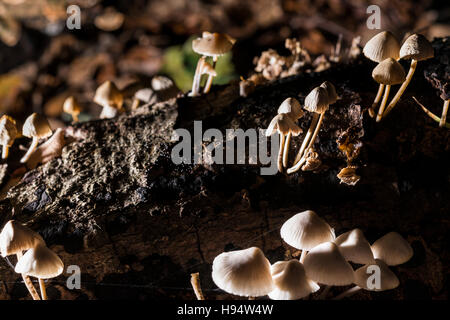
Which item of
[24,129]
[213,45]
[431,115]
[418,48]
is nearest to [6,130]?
[24,129]

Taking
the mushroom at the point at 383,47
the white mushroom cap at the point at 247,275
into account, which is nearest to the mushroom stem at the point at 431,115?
the mushroom at the point at 383,47

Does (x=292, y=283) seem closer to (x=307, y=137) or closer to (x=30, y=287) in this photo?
(x=307, y=137)

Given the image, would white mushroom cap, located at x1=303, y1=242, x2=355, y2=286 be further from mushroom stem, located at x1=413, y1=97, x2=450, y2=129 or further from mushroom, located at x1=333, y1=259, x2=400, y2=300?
mushroom stem, located at x1=413, y1=97, x2=450, y2=129

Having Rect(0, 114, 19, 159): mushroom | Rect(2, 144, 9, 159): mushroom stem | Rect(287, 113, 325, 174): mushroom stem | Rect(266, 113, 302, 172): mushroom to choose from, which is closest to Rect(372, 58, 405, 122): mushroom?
Rect(287, 113, 325, 174): mushroom stem

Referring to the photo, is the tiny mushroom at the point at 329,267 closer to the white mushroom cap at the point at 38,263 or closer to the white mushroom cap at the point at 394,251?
the white mushroom cap at the point at 394,251
